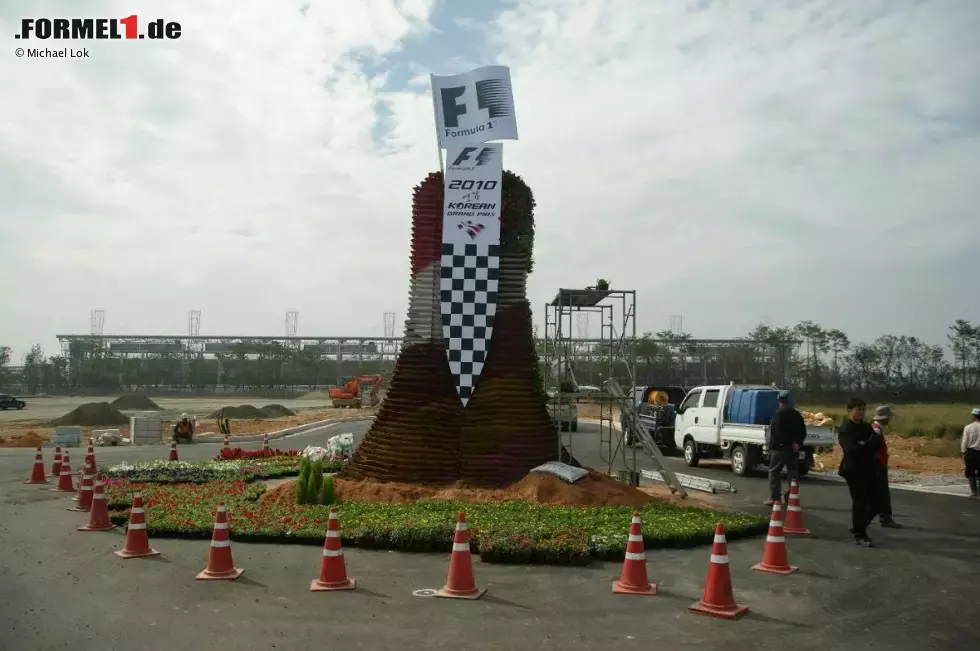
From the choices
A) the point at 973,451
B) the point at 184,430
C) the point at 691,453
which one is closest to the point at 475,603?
the point at 973,451

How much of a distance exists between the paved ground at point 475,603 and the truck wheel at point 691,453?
11059mm

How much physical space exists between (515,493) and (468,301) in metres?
3.59

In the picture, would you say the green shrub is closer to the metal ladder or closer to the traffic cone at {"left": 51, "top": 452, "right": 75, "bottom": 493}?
the metal ladder

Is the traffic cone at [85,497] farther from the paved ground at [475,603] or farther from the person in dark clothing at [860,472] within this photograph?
the person in dark clothing at [860,472]

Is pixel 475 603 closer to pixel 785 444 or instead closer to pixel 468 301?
pixel 468 301

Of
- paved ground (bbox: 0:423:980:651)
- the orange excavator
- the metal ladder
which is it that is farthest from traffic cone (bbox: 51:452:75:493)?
the orange excavator

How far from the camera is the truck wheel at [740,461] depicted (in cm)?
1847

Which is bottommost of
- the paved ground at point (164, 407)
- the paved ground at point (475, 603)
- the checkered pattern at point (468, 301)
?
the paved ground at point (164, 407)

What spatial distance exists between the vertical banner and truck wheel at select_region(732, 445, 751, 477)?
834cm

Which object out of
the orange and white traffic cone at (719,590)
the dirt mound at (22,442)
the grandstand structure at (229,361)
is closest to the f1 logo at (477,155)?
the orange and white traffic cone at (719,590)

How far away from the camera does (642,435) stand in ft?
46.3

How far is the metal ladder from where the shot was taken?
45.5 ft

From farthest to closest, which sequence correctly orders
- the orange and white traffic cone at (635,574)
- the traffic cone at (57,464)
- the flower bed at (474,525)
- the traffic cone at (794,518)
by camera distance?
1. the traffic cone at (57,464)
2. the traffic cone at (794,518)
3. the flower bed at (474,525)
4. the orange and white traffic cone at (635,574)

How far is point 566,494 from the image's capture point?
12.2 m
